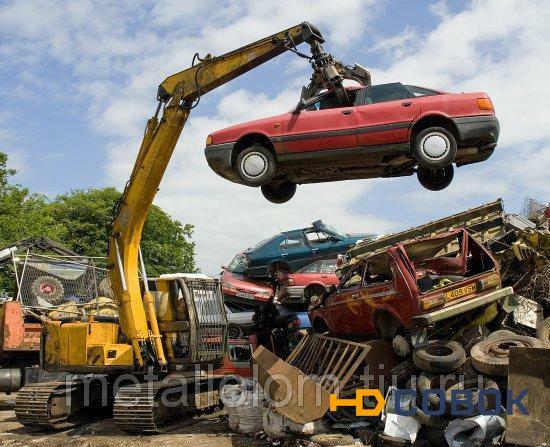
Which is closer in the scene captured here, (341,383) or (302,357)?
(341,383)

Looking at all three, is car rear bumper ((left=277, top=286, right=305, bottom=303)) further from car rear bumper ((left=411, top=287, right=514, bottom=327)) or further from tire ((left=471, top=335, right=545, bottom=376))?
tire ((left=471, top=335, right=545, bottom=376))

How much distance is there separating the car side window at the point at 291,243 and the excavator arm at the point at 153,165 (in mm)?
6840

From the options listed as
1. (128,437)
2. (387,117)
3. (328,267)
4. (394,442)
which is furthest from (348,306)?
(328,267)

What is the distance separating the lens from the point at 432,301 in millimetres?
8422

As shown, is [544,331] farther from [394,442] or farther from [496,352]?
[394,442]

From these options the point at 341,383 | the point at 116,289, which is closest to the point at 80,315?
the point at 116,289

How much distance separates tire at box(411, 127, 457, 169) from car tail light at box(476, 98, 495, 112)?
0.61 metres

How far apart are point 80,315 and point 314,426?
6283 millimetres

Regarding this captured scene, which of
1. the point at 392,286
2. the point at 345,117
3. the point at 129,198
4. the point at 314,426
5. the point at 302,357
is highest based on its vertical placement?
the point at 345,117

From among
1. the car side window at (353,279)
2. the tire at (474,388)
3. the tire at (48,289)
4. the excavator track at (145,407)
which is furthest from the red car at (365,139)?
the tire at (48,289)

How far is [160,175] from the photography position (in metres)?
9.88

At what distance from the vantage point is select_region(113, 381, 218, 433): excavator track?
9.11 metres

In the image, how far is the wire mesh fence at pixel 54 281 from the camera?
13031 millimetres

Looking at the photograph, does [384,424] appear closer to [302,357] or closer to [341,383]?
[341,383]
